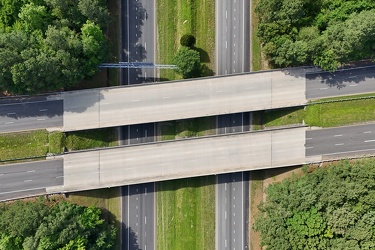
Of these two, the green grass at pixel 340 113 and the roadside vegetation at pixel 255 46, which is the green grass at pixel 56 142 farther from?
the green grass at pixel 340 113

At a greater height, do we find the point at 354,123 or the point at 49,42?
the point at 49,42

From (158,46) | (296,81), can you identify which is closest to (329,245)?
(296,81)

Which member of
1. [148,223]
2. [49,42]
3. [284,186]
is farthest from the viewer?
[148,223]

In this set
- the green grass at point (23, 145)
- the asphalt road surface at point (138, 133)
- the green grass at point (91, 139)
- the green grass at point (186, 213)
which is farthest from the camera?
the green grass at point (186, 213)

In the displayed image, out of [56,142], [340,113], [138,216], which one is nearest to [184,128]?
[138,216]

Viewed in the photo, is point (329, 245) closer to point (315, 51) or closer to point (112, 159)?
point (315, 51)

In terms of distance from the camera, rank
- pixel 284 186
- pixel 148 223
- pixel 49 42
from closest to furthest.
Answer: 1. pixel 49 42
2. pixel 284 186
3. pixel 148 223

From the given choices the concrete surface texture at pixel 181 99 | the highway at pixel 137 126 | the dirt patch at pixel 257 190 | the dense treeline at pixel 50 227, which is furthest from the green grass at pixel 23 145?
the dirt patch at pixel 257 190
